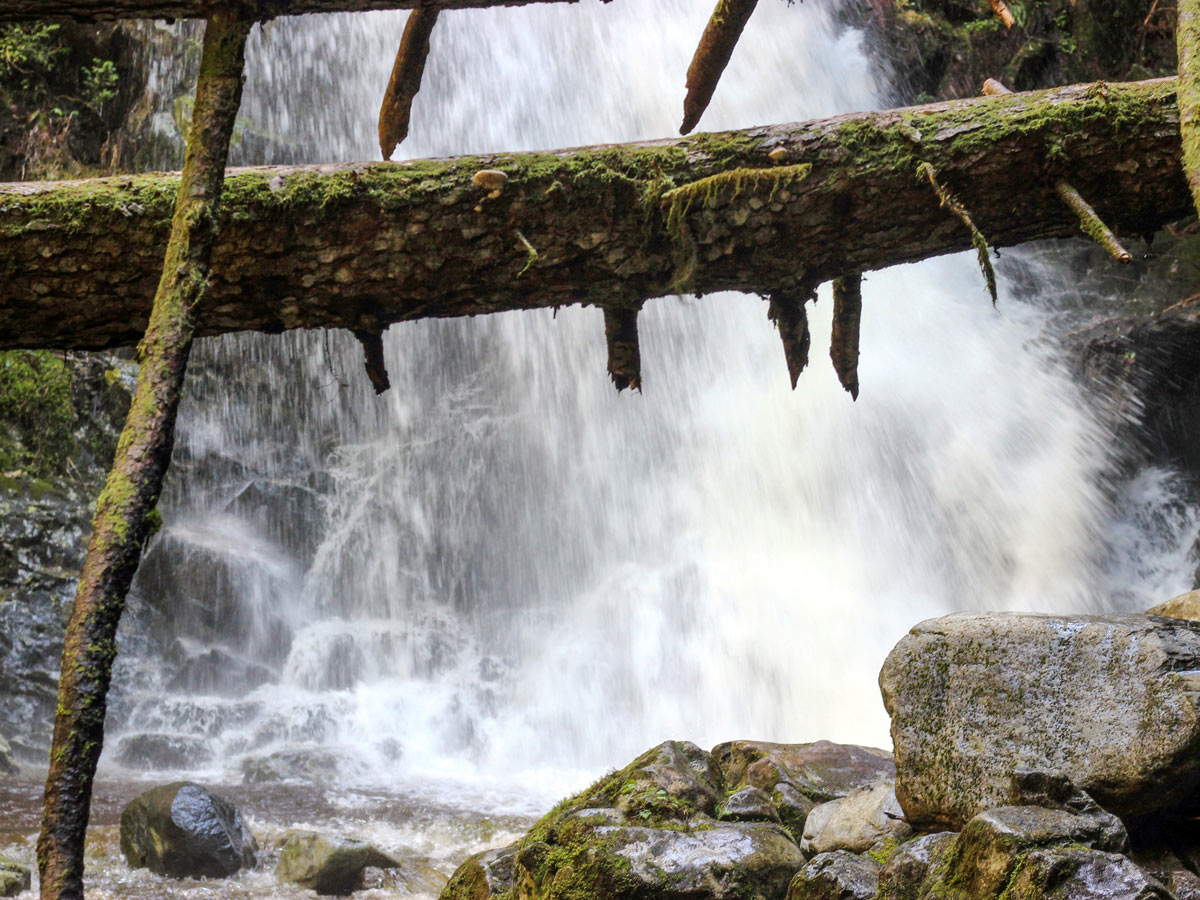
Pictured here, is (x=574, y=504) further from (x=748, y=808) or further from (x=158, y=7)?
(x=158, y=7)

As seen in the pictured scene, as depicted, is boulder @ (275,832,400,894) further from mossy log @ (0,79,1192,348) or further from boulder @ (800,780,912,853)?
mossy log @ (0,79,1192,348)

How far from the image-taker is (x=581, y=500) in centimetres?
1366

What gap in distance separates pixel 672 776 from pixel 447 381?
10596 mm

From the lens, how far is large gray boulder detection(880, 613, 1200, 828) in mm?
2928

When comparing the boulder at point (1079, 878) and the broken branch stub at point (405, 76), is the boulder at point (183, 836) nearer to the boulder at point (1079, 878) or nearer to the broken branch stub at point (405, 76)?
the broken branch stub at point (405, 76)

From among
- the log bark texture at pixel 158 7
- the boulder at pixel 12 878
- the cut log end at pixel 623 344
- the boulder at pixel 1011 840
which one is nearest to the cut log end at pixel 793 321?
the cut log end at pixel 623 344

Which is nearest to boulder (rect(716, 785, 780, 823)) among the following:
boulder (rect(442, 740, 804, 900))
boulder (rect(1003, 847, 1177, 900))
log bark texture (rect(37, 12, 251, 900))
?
boulder (rect(442, 740, 804, 900))

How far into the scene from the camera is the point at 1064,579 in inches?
434

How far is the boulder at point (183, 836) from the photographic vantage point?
615 cm

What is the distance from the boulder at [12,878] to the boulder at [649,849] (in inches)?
123

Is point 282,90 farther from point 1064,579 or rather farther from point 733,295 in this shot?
point 1064,579

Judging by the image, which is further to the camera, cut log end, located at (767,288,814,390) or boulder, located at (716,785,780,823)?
boulder, located at (716,785,780,823)

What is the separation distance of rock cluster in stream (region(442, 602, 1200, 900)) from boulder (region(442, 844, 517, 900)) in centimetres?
9

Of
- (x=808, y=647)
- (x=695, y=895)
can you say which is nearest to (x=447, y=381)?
(x=808, y=647)
